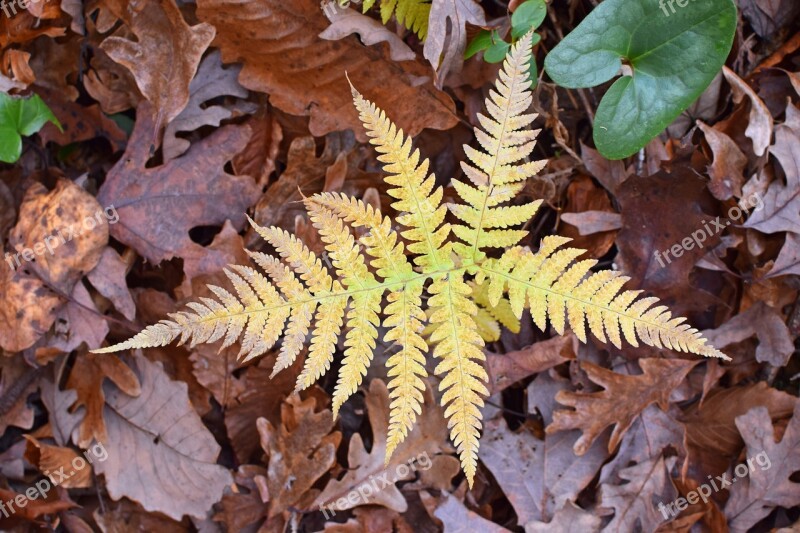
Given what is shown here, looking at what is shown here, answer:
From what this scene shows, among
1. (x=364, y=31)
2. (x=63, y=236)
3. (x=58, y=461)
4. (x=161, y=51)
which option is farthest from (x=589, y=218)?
(x=58, y=461)

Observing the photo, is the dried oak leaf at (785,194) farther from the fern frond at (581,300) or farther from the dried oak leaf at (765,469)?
the fern frond at (581,300)

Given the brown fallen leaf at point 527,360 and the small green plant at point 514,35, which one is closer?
the small green plant at point 514,35

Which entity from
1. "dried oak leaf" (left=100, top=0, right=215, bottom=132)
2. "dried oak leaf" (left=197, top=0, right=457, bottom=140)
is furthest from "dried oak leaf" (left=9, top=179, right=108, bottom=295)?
"dried oak leaf" (left=197, top=0, right=457, bottom=140)

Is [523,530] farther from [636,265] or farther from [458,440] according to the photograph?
[636,265]

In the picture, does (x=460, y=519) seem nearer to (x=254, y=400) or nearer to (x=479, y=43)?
(x=254, y=400)

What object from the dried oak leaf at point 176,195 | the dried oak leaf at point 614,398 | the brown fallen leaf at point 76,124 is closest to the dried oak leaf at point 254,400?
the dried oak leaf at point 176,195
